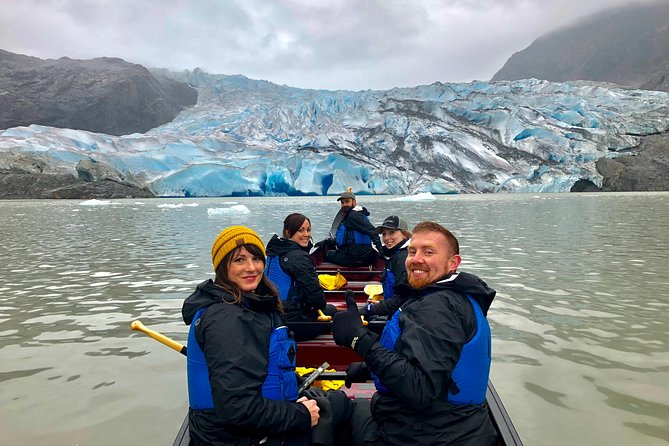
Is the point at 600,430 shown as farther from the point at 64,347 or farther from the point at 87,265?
the point at 87,265

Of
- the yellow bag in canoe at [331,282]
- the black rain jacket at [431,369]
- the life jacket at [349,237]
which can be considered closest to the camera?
the black rain jacket at [431,369]

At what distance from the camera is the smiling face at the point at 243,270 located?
2.24 meters

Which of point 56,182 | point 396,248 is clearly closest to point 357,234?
point 396,248

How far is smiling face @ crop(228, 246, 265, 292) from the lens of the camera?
224 centimetres

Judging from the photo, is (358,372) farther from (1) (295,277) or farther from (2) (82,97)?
(2) (82,97)

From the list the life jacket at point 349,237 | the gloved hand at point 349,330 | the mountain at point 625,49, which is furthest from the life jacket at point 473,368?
the mountain at point 625,49

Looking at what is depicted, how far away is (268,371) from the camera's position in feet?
6.83

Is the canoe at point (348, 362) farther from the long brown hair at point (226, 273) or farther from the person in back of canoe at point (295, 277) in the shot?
the long brown hair at point (226, 273)

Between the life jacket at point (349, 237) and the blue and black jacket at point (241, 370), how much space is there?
6195 mm

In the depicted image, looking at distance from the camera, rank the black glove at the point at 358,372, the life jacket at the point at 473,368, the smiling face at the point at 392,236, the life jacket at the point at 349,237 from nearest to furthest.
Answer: the life jacket at the point at 473,368, the black glove at the point at 358,372, the smiling face at the point at 392,236, the life jacket at the point at 349,237

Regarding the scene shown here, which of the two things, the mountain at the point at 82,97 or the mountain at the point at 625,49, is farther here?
the mountain at the point at 625,49

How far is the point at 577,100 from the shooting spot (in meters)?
66.2

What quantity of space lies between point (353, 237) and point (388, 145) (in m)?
54.6

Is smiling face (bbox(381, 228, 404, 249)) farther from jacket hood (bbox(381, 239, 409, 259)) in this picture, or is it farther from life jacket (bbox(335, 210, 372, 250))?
life jacket (bbox(335, 210, 372, 250))
